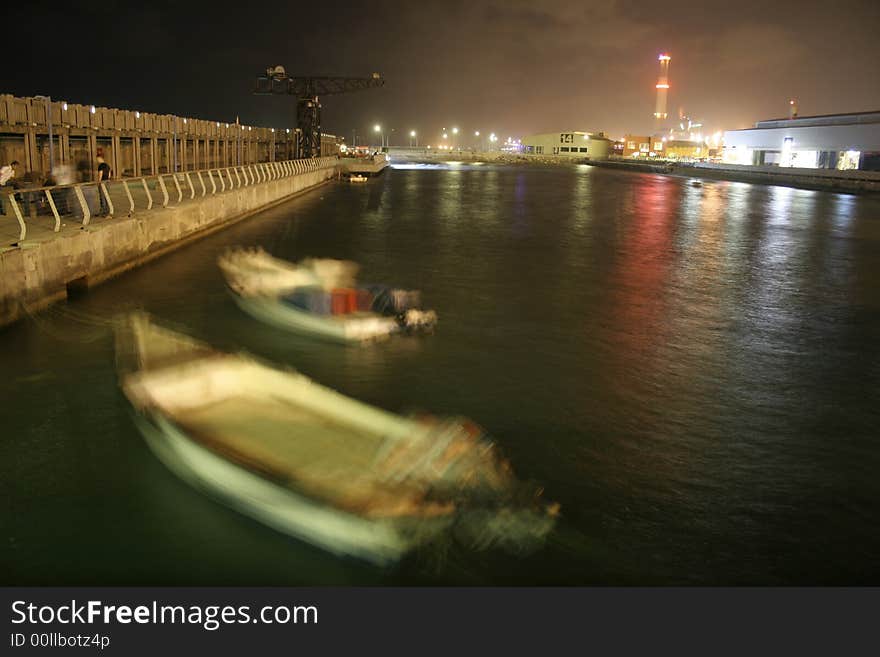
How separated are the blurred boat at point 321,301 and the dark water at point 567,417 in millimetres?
365

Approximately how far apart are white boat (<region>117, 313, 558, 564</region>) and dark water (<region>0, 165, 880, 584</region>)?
0.18 m

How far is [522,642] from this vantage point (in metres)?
3.72

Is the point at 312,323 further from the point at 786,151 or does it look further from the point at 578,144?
the point at 578,144

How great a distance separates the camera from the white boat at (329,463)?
15.0 ft

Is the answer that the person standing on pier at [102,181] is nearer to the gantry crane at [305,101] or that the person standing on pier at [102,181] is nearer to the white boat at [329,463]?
the white boat at [329,463]

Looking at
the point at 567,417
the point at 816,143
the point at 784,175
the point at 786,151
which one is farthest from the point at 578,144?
the point at 567,417

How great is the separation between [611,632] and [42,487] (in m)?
3.65

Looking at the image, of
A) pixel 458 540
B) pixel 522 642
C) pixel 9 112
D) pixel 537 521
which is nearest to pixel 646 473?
pixel 537 521

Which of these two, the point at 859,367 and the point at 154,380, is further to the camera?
the point at 859,367

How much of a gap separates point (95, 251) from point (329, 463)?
850cm

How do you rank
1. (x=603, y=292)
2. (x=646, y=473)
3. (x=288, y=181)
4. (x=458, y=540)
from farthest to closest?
(x=288, y=181)
(x=603, y=292)
(x=646, y=473)
(x=458, y=540)

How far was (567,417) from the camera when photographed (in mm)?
6621

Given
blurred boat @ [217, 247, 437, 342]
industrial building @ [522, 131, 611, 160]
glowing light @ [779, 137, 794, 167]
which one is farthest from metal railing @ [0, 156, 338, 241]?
industrial building @ [522, 131, 611, 160]

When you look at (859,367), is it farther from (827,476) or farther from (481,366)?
(481,366)
